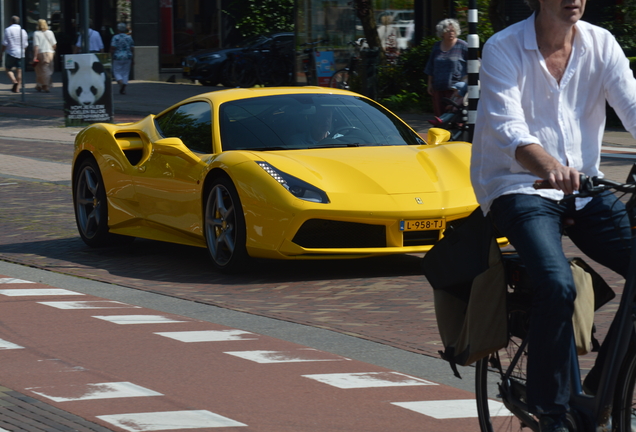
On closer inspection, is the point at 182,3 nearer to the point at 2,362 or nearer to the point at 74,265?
the point at 74,265

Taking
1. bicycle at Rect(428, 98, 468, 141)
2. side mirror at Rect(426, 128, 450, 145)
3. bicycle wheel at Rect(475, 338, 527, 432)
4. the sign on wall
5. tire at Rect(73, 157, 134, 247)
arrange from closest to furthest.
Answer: bicycle wheel at Rect(475, 338, 527, 432) < side mirror at Rect(426, 128, 450, 145) < tire at Rect(73, 157, 134, 247) < bicycle at Rect(428, 98, 468, 141) < the sign on wall

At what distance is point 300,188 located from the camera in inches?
293

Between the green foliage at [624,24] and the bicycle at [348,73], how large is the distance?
4751mm

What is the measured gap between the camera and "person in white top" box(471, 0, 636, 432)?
3318 mm

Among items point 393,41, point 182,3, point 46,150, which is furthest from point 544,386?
point 182,3

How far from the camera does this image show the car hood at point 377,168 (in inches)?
297

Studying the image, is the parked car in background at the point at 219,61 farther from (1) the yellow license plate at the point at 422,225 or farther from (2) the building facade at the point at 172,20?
(1) the yellow license plate at the point at 422,225

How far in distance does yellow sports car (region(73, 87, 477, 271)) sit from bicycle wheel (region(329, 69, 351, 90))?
13.2 meters

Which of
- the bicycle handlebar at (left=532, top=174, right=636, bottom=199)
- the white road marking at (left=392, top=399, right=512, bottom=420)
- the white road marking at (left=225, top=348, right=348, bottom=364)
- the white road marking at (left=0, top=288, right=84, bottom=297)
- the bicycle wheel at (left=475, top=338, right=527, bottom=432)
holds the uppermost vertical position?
the bicycle handlebar at (left=532, top=174, right=636, bottom=199)

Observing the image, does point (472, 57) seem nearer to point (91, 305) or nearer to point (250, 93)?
point (250, 93)

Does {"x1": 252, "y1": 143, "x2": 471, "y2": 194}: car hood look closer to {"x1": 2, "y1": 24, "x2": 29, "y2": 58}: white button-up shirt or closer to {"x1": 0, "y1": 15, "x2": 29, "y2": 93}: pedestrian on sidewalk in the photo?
{"x1": 0, "y1": 15, "x2": 29, "y2": 93}: pedestrian on sidewalk

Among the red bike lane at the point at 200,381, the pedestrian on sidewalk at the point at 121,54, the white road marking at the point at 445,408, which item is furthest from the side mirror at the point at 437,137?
the pedestrian on sidewalk at the point at 121,54

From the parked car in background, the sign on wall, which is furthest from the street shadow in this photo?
the parked car in background

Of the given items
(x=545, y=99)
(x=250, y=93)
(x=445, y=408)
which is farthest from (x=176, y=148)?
(x=545, y=99)
